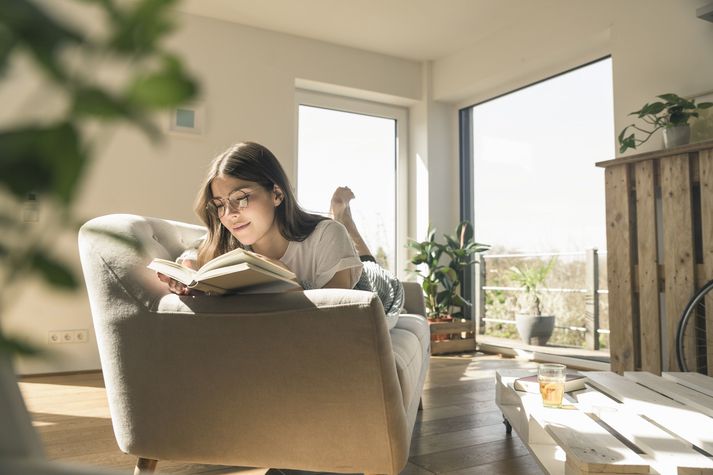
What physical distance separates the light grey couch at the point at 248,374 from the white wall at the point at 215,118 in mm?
2439

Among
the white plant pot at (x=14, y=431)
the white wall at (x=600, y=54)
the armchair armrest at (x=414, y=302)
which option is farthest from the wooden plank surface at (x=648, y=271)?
the white plant pot at (x=14, y=431)

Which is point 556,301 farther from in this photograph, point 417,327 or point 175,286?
point 175,286

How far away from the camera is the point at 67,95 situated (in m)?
0.16

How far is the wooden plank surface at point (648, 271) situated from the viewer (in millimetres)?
2787

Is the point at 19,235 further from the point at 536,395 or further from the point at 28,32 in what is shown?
the point at 536,395

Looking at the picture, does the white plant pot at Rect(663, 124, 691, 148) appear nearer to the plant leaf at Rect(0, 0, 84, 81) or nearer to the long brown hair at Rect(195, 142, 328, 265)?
the long brown hair at Rect(195, 142, 328, 265)

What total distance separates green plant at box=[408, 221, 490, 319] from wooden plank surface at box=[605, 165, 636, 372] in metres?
1.45

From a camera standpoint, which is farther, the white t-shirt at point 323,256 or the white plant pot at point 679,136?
the white plant pot at point 679,136

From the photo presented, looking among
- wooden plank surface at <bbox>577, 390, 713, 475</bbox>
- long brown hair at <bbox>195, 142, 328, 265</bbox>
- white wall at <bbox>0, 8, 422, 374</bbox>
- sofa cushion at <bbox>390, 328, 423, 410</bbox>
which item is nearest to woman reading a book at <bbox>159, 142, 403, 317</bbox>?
long brown hair at <bbox>195, 142, 328, 265</bbox>

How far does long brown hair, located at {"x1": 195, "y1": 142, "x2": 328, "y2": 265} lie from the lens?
1.70 meters

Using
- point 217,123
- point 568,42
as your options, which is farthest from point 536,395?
point 217,123

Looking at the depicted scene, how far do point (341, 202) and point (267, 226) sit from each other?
1.00 metres

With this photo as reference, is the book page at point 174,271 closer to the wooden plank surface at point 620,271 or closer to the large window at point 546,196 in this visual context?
the wooden plank surface at point 620,271

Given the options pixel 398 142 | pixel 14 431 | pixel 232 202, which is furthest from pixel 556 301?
pixel 14 431
